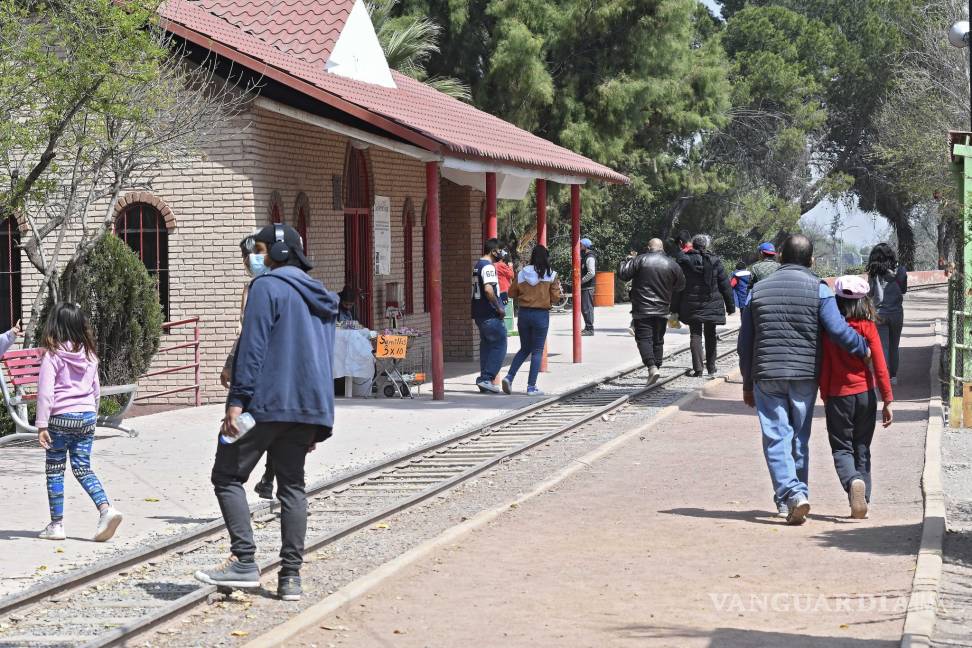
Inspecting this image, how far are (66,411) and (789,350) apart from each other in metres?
Answer: 4.35

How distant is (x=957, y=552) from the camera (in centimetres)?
848

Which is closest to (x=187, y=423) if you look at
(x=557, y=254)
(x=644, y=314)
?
(x=644, y=314)

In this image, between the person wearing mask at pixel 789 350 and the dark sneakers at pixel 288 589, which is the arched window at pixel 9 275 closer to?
the person wearing mask at pixel 789 350

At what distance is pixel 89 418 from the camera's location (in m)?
9.12

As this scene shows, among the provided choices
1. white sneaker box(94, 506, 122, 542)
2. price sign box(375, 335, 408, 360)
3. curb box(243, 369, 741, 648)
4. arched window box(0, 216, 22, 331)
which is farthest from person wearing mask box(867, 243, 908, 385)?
white sneaker box(94, 506, 122, 542)

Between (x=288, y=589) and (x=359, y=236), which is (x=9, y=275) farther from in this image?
(x=288, y=589)

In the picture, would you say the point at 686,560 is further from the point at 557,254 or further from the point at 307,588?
the point at 557,254

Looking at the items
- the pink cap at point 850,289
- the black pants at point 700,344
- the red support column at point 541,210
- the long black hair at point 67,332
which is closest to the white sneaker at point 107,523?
the long black hair at point 67,332

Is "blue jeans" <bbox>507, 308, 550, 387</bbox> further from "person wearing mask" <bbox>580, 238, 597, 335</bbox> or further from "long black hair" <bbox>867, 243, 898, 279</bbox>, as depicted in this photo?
"person wearing mask" <bbox>580, 238, 597, 335</bbox>

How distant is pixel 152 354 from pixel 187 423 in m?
1.06

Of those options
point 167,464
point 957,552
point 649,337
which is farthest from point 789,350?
point 649,337

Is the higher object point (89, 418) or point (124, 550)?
point (89, 418)

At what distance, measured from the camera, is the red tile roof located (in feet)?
52.2

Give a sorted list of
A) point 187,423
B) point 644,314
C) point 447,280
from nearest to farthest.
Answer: point 187,423
point 644,314
point 447,280
